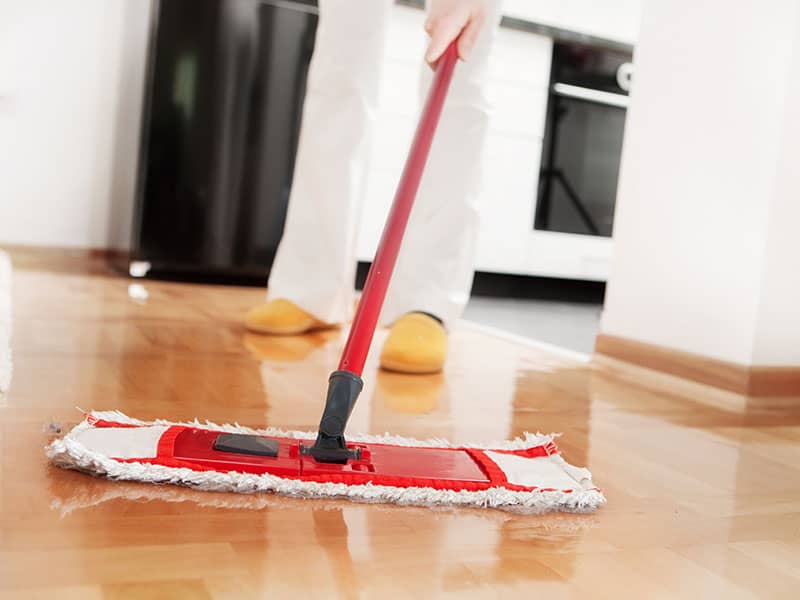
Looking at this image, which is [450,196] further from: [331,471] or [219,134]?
[219,134]

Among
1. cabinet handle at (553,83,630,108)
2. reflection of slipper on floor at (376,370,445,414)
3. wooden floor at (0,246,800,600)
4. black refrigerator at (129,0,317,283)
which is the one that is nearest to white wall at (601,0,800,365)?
wooden floor at (0,246,800,600)

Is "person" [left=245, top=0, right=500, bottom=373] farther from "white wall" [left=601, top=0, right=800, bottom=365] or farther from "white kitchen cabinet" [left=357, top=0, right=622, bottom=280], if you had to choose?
"white kitchen cabinet" [left=357, top=0, right=622, bottom=280]

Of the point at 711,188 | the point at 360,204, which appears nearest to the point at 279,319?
the point at 360,204

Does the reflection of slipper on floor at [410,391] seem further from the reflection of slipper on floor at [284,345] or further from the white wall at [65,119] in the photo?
the white wall at [65,119]

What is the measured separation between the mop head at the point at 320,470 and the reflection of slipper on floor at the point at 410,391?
25cm

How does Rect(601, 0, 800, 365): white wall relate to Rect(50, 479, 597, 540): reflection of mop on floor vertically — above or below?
above

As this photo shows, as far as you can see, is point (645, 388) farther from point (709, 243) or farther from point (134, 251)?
point (134, 251)

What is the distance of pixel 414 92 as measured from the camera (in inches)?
97.6

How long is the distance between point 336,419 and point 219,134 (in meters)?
1.69

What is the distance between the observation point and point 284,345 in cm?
132

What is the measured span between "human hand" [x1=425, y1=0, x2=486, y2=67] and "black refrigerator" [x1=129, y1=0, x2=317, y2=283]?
56.6 inches

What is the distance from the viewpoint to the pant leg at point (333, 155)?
4.66 ft

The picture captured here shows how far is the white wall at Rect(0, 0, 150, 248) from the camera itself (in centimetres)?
243

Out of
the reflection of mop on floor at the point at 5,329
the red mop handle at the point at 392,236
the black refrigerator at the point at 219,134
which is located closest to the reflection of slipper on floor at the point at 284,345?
the reflection of mop on floor at the point at 5,329
